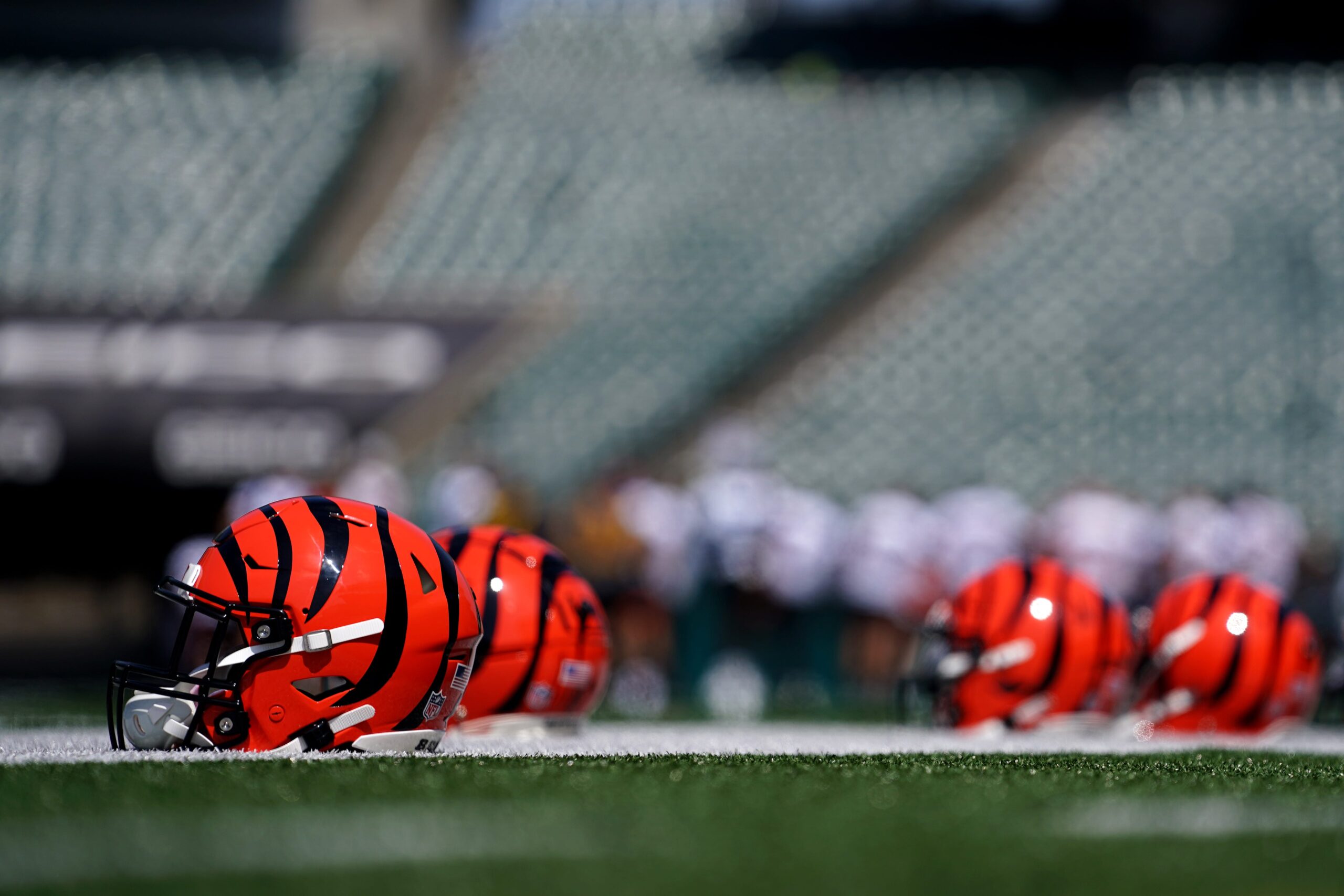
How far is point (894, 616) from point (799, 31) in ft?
32.6

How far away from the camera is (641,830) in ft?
10.7

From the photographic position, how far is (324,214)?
57.4 ft

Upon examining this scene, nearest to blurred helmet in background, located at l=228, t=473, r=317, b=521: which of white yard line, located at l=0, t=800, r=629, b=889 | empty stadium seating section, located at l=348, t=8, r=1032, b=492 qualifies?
empty stadium seating section, located at l=348, t=8, r=1032, b=492

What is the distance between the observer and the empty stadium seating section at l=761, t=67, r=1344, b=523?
49.1ft

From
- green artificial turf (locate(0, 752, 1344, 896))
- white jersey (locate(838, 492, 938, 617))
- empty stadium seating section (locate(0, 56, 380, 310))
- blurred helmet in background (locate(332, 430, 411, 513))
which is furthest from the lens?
empty stadium seating section (locate(0, 56, 380, 310))

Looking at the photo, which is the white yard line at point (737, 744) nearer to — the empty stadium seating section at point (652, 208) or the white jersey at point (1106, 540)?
the white jersey at point (1106, 540)

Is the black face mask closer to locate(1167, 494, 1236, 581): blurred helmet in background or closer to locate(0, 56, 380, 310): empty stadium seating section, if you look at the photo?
locate(1167, 494, 1236, 581): blurred helmet in background

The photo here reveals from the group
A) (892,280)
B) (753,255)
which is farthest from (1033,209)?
(753,255)

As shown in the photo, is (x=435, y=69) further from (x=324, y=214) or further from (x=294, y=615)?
(x=294, y=615)

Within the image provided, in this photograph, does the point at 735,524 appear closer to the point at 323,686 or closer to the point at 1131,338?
the point at 1131,338

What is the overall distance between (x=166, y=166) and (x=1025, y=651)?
13.4 metres

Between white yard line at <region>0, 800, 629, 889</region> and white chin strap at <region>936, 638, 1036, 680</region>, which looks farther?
white chin strap at <region>936, 638, 1036, 680</region>

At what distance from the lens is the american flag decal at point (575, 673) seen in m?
5.89

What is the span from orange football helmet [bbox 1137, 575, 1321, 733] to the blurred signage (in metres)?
6.66
